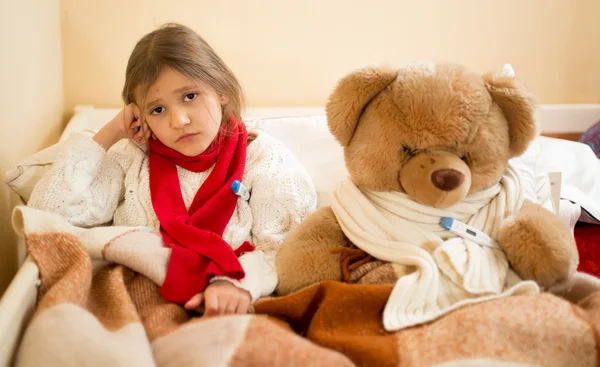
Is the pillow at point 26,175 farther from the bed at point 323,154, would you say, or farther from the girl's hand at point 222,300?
the girl's hand at point 222,300

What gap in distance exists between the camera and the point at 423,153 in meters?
0.79

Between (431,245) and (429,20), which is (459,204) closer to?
(431,245)

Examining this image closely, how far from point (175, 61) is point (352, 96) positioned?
1.34 feet

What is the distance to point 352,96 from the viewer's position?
2.68 feet

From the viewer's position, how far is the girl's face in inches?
39.7

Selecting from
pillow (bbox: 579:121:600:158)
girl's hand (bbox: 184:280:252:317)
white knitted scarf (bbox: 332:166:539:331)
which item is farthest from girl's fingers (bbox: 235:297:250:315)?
pillow (bbox: 579:121:600:158)

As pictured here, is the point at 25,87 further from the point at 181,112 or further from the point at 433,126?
the point at 433,126

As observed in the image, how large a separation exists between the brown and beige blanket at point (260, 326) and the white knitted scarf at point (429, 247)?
0.03 metres

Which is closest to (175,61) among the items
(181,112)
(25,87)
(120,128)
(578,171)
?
(181,112)

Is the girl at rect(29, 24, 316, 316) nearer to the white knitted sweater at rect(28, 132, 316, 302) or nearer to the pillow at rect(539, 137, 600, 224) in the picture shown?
the white knitted sweater at rect(28, 132, 316, 302)

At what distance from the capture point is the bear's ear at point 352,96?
31.8 inches

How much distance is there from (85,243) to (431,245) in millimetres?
578

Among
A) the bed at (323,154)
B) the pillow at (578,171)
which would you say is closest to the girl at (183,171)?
the bed at (323,154)

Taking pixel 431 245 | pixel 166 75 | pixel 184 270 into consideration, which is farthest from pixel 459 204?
pixel 166 75
